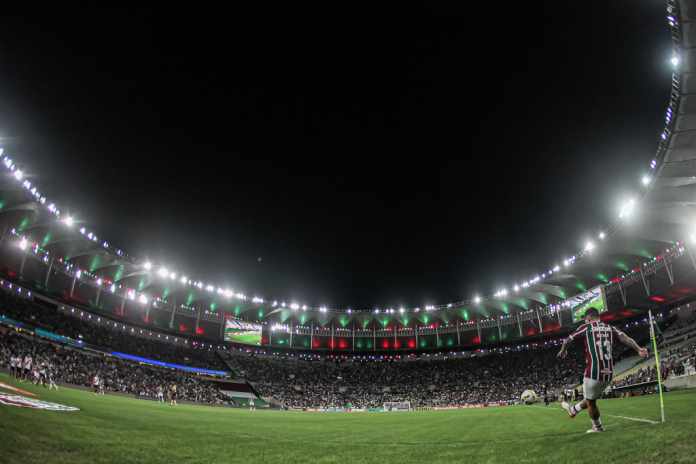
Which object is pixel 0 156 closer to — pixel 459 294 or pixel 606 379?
pixel 606 379

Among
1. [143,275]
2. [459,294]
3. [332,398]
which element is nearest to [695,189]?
[459,294]

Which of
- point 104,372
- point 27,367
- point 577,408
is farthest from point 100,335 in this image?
point 577,408

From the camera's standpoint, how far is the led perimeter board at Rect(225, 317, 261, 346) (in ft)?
242

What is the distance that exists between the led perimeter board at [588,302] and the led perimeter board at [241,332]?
53.5 m

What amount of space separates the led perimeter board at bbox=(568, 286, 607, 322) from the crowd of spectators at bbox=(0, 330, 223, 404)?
5047 cm

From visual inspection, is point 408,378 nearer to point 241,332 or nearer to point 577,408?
point 241,332

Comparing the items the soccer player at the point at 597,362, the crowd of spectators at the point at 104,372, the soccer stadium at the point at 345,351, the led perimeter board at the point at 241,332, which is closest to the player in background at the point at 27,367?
the soccer stadium at the point at 345,351

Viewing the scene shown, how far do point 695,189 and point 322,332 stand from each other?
64420 millimetres

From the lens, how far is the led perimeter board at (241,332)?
242 ft

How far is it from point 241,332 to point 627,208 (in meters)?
62.3

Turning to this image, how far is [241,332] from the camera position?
74625 millimetres

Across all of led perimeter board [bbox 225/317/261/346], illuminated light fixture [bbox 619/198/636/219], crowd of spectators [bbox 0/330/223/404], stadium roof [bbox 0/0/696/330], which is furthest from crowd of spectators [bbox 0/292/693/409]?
illuminated light fixture [bbox 619/198/636/219]

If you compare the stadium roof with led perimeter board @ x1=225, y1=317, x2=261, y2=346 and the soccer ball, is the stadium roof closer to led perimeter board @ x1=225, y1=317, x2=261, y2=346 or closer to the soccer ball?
led perimeter board @ x1=225, y1=317, x2=261, y2=346

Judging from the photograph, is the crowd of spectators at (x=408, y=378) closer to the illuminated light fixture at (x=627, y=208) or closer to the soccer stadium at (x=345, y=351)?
the soccer stadium at (x=345, y=351)
